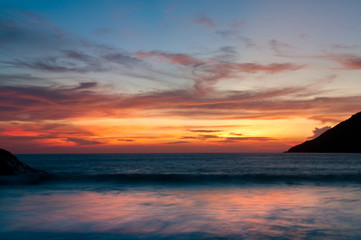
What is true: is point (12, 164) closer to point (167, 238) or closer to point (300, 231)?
point (167, 238)

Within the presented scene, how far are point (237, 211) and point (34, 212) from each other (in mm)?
8132

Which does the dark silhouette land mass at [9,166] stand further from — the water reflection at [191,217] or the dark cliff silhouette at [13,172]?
the water reflection at [191,217]

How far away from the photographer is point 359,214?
11.4 meters

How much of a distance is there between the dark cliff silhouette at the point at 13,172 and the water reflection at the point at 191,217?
7.89 meters

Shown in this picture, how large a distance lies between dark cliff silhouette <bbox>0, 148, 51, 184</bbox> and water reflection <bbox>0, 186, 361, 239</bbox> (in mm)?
7891

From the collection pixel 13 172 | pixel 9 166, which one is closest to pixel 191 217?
pixel 13 172

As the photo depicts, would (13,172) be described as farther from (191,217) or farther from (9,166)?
(191,217)

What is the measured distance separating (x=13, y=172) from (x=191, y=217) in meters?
17.5

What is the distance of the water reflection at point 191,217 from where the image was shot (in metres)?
8.95

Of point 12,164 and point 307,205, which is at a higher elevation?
point 12,164

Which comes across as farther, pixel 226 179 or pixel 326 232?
pixel 226 179

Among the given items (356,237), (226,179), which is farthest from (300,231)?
(226,179)

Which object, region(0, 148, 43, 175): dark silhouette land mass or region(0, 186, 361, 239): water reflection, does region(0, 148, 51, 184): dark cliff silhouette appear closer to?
region(0, 148, 43, 175): dark silhouette land mass

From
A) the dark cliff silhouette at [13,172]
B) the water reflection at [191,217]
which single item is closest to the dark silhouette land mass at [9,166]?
the dark cliff silhouette at [13,172]
